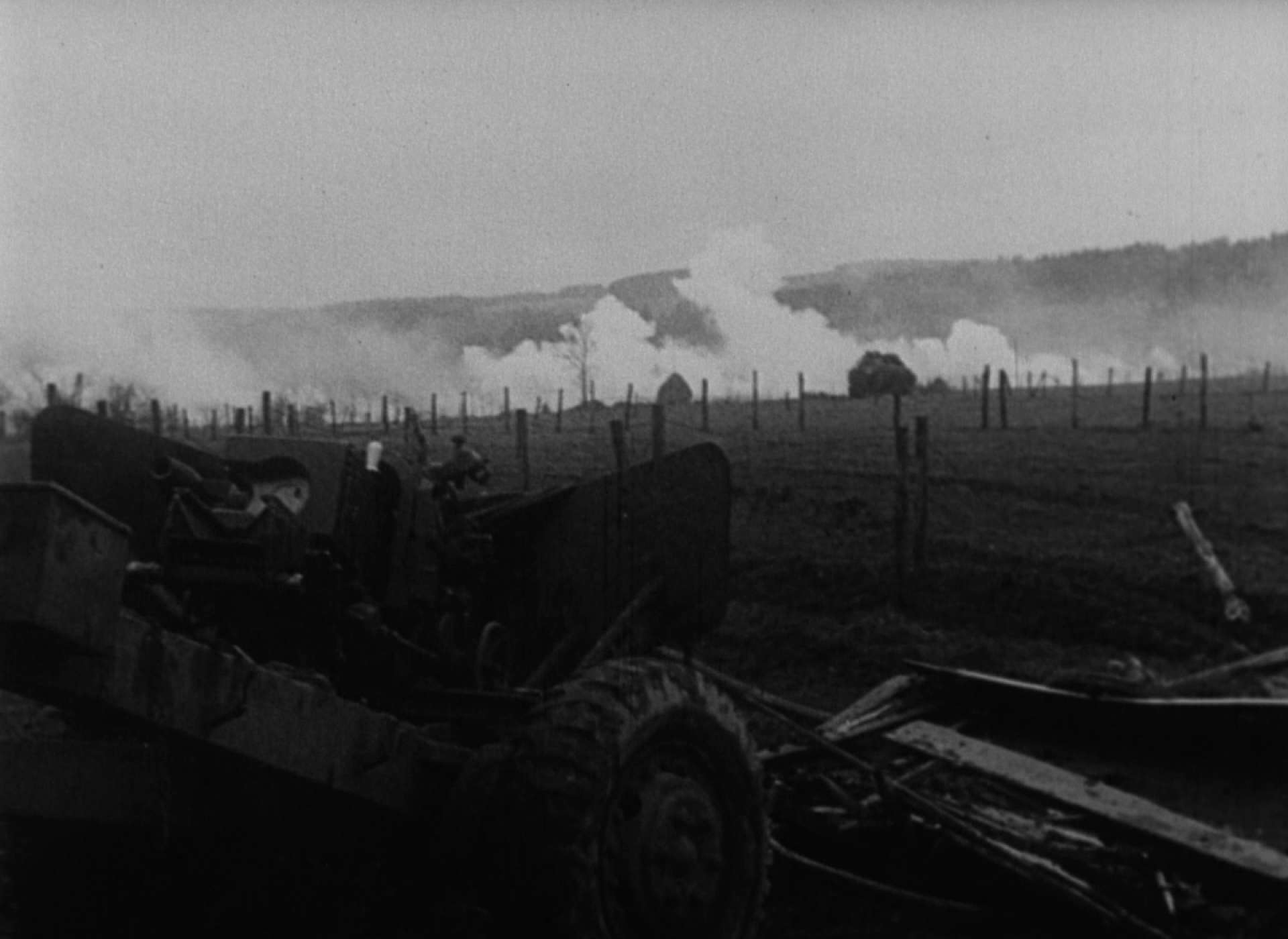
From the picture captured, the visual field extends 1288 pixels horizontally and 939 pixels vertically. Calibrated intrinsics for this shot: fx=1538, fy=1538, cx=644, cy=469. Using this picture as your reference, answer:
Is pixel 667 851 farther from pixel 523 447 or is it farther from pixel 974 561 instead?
pixel 523 447

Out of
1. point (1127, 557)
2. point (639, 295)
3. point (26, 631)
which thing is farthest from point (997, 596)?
point (639, 295)

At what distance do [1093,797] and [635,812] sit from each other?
209 centimetres

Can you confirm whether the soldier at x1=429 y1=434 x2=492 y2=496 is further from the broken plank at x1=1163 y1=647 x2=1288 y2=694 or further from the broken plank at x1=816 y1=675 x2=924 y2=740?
the broken plank at x1=1163 y1=647 x2=1288 y2=694

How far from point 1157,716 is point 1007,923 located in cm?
139

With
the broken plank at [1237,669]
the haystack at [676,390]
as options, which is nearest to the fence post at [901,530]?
the broken plank at [1237,669]

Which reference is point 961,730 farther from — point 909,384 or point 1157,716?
point 909,384

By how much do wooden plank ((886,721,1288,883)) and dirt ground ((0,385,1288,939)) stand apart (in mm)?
545

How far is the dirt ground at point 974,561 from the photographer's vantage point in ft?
44.8

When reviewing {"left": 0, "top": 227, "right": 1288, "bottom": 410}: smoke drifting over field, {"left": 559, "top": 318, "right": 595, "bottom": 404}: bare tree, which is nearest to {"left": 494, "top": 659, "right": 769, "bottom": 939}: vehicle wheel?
{"left": 0, "top": 227, "right": 1288, "bottom": 410}: smoke drifting over field

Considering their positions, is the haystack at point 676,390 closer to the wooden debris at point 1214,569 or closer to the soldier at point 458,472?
the wooden debris at point 1214,569

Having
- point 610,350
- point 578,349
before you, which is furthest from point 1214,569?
point 610,350

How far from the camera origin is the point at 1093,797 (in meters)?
5.77

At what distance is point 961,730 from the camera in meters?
7.02

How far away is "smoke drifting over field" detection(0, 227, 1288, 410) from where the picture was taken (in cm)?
4906
